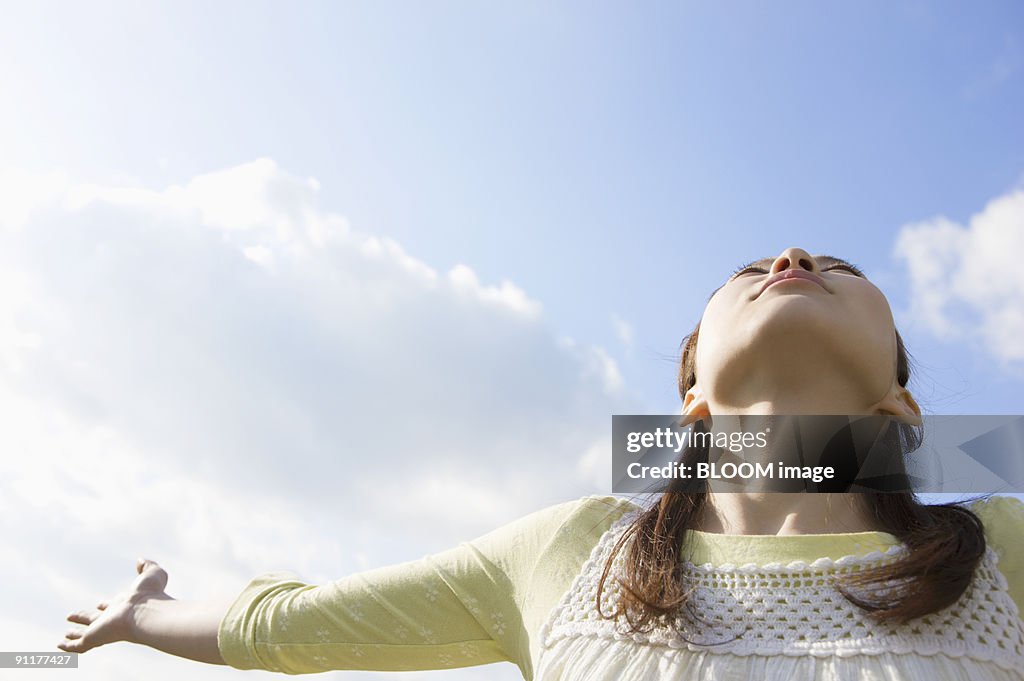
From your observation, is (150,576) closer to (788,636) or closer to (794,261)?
(788,636)

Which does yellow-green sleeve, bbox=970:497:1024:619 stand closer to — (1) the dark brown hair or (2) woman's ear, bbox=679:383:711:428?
(1) the dark brown hair

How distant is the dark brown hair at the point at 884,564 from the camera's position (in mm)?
2084

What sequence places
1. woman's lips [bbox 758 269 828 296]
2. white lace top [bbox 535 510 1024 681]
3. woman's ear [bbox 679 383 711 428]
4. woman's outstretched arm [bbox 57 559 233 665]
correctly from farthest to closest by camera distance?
1. woman's ear [bbox 679 383 711 428]
2. woman's lips [bbox 758 269 828 296]
3. woman's outstretched arm [bbox 57 559 233 665]
4. white lace top [bbox 535 510 1024 681]

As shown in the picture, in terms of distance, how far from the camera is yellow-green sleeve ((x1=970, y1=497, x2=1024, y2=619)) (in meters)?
2.15

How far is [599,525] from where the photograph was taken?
8.84 feet

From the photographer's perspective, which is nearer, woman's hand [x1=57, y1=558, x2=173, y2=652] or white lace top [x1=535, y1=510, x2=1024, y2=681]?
white lace top [x1=535, y1=510, x2=1024, y2=681]

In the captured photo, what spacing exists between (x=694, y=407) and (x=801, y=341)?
496mm

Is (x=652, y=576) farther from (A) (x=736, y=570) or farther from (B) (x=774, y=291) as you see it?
(B) (x=774, y=291)

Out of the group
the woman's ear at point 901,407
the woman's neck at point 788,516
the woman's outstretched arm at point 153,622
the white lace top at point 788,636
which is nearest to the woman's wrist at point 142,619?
the woman's outstretched arm at point 153,622

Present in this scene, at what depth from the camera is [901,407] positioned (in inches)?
112

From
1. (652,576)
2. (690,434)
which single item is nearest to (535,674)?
(652,576)

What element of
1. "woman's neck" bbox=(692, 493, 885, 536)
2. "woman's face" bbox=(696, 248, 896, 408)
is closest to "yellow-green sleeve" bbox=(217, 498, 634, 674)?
"woman's neck" bbox=(692, 493, 885, 536)

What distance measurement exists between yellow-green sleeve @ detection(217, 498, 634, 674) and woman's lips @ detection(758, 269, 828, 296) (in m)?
1.08

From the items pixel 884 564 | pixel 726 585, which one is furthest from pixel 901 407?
pixel 726 585
